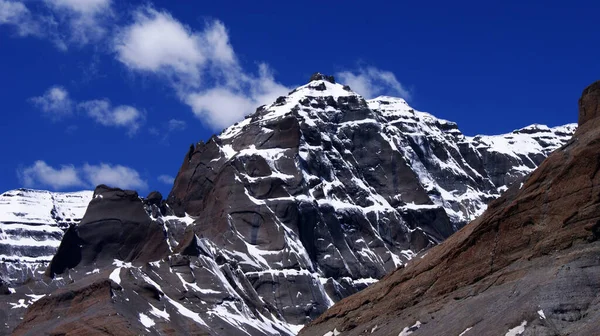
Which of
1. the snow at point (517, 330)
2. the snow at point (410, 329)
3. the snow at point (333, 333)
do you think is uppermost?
the snow at point (333, 333)

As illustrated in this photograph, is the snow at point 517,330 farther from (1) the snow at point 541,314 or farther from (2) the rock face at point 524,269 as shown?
(1) the snow at point 541,314

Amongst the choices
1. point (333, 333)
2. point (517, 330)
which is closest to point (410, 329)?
point (333, 333)

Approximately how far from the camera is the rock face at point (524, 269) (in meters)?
107

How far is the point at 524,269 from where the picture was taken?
11806 centimetres

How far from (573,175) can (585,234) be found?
26.8 ft

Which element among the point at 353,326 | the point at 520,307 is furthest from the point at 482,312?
the point at 353,326

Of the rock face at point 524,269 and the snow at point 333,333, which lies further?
the snow at point 333,333

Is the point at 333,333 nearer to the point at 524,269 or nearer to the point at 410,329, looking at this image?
the point at 410,329

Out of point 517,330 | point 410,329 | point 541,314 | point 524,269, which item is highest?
point 410,329

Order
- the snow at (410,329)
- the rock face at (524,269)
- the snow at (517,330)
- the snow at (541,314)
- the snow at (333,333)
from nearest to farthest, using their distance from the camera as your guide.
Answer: the snow at (541,314)
the snow at (517,330)
the rock face at (524,269)
the snow at (410,329)
the snow at (333,333)

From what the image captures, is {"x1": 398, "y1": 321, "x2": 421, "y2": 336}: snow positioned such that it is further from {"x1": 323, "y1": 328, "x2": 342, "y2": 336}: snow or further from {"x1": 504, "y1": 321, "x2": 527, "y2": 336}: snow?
{"x1": 504, "y1": 321, "x2": 527, "y2": 336}: snow

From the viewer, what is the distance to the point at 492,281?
122m

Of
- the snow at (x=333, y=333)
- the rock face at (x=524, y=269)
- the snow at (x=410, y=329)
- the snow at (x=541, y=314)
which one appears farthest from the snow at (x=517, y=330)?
the snow at (x=333, y=333)

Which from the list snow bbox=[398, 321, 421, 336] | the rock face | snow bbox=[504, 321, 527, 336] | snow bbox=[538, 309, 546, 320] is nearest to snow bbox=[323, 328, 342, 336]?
the rock face
